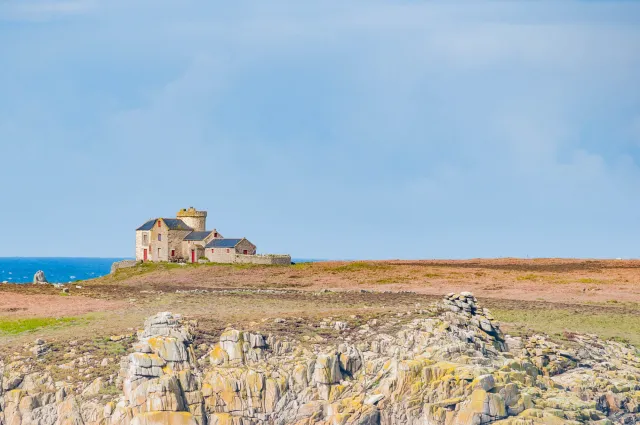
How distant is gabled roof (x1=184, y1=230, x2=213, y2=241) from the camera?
10875 cm

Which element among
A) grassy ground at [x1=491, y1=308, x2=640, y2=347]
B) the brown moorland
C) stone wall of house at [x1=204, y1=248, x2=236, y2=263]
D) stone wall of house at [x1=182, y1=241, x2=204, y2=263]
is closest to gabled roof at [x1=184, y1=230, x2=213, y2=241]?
stone wall of house at [x1=182, y1=241, x2=204, y2=263]

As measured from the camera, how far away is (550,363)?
36.7 metres

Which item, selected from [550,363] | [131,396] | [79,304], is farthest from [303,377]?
[79,304]

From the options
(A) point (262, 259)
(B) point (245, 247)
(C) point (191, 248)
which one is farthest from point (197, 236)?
(A) point (262, 259)

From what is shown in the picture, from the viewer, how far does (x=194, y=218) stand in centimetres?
11269

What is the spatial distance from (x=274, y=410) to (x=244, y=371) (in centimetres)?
200

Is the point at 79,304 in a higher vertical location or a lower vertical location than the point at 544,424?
higher

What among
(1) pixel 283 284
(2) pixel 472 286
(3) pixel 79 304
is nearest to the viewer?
(3) pixel 79 304

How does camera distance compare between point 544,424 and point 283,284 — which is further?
point 283,284

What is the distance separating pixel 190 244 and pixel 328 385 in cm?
7851

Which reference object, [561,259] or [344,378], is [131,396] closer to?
[344,378]

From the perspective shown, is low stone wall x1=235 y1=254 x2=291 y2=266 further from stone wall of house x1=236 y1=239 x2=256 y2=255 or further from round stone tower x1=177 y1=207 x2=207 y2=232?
round stone tower x1=177 y1=207 x2=207 y2=232

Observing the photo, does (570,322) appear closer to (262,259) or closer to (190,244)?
(262,259)

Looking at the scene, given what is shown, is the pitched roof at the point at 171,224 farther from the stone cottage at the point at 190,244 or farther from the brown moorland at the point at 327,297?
the brown moorland at the point at 327,297
